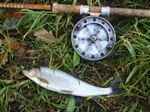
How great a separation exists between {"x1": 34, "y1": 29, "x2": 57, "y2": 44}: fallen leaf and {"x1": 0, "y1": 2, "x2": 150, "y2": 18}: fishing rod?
0.82 ft

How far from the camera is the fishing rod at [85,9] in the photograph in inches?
124

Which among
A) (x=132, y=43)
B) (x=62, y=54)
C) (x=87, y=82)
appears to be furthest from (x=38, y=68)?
(x=132, y=43)

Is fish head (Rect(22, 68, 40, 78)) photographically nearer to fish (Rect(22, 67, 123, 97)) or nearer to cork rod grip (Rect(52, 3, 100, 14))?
fish (Rect(22, 67, 123, 97))

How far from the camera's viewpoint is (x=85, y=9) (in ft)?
10.3

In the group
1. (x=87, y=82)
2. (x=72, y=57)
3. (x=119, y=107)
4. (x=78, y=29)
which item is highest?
(x=78, y=29)

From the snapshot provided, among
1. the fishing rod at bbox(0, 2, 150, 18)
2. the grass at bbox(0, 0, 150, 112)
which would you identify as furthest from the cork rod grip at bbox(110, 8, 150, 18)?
the grass at bbox(0, 0, 150, 112)

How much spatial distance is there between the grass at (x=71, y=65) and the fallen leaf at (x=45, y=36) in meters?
0.04

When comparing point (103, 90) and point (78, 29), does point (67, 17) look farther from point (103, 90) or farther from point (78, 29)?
point (103, 90)

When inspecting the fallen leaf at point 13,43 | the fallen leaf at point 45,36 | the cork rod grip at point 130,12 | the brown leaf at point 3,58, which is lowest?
the brown leaf at point 3,58

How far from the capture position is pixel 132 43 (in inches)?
129

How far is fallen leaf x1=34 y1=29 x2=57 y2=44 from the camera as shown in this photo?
332 cm

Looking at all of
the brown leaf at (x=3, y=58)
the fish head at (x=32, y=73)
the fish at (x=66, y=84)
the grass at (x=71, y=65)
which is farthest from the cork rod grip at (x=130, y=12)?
the brown leaf at (x=3, y=58)

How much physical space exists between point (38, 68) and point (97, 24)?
27.7 inches

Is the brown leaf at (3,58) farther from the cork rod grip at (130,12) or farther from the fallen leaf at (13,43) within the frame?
the cork rod grip at (130,12)
